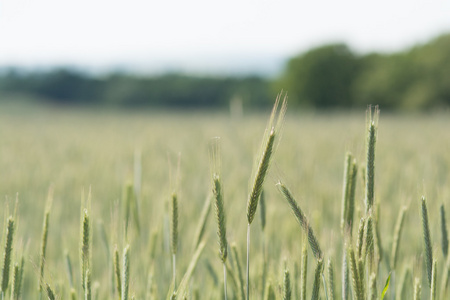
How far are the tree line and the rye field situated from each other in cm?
2206

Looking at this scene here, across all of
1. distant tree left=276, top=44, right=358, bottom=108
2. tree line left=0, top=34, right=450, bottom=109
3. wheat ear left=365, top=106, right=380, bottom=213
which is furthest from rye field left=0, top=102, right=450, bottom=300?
distant tree left=276, top=44, right=358, bottom=108

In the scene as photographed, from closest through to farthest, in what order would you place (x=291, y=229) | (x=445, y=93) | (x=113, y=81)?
(x=291, y=229)
(x=445, y=93)
(x=113, y=81)

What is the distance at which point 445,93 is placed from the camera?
26.2m

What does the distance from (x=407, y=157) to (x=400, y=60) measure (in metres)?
29.3

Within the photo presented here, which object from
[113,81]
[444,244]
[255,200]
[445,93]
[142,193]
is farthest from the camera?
[113,81]

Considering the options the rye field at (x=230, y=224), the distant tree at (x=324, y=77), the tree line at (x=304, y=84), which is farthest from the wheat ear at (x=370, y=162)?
the distant tree at (x=324, y=77)

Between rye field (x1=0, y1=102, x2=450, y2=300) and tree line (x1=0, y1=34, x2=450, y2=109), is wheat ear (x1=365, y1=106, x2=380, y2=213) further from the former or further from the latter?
tree line (x1=0, y1=34, x2=450, y2=109)

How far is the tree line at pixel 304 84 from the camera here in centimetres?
2780

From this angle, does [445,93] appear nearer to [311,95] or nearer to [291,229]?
[311,95]

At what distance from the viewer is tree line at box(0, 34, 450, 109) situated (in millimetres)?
27797

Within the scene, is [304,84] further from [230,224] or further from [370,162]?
[370,162]

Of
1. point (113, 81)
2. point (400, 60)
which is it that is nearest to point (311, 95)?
point (400, 60)

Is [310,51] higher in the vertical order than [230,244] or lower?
higher

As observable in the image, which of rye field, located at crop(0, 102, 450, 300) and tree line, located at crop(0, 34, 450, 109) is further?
tree line, located at crop(0, 34, 450, 109)
